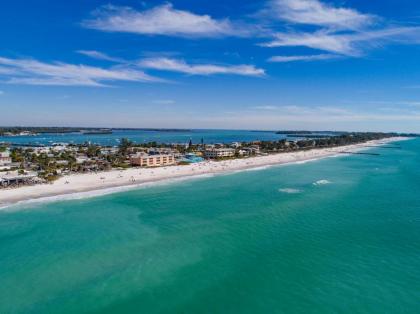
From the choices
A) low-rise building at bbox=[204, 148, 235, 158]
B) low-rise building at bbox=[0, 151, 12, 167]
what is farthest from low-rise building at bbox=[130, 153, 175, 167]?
low-rise building at bbox=[0, 151, 12, 167]

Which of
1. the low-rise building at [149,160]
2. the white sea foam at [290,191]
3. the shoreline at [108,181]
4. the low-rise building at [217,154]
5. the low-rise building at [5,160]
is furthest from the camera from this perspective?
the low-rise building at [217,154]

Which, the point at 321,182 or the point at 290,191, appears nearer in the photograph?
the point at 290,191

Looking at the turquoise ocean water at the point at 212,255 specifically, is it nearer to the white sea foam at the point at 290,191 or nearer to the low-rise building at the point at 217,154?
the white sea foam at the point at 290,191

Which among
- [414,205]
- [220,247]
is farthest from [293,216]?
[414,205]

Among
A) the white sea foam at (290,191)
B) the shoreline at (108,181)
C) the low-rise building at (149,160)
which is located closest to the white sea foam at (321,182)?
the white sea foam at (290,191)

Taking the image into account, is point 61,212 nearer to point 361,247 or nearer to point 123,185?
point 123,185

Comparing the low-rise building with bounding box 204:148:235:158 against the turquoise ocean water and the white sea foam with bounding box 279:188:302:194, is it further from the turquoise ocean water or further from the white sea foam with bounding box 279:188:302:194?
the turquoise ocean water

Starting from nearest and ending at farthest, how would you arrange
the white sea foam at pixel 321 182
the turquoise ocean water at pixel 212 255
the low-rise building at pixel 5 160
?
1. the turquoise ocean water at pixel 212 255
2. the white sea foam at pixel 321 182
3. the low-rise building at pixel 5 160

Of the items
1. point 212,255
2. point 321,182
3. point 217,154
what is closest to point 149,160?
point 217,154

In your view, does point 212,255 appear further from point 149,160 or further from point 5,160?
point 5,160

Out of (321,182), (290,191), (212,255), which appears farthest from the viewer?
(321,182)
